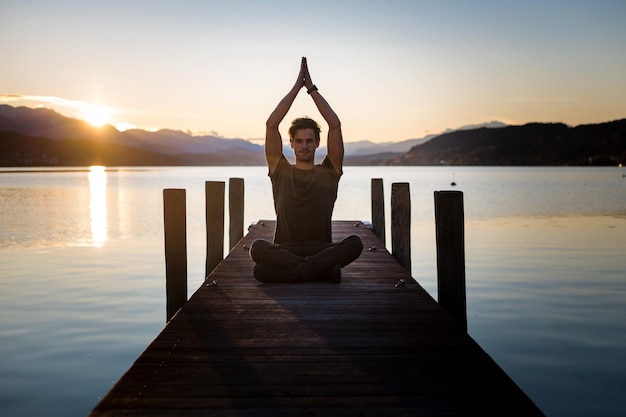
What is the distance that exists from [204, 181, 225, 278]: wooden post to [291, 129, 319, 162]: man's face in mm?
4077

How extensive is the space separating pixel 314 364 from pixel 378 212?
9.97 meters

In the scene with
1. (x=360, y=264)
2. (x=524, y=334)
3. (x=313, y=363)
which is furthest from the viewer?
(x=524, y=334)

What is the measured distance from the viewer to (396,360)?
13.0ft

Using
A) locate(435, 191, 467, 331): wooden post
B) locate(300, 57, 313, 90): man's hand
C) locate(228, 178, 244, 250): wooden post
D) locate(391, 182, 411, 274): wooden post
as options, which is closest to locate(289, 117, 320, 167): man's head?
locate(300, 57, 313, 90): man's hand

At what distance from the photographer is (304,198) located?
654 centimetres

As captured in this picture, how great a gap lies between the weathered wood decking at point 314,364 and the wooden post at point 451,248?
1.28ft

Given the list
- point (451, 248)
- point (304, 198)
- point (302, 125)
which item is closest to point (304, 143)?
point (302, 125)

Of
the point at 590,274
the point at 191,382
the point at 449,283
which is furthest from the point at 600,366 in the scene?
the point at 590,274

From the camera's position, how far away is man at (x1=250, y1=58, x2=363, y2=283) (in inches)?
253

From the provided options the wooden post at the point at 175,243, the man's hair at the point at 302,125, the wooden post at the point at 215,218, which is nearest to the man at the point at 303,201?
the man's hair at the point at 302,125

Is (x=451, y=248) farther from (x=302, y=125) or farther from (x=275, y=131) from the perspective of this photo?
(x=275, y=131)

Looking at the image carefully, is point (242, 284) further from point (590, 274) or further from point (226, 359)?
point (590, 274)

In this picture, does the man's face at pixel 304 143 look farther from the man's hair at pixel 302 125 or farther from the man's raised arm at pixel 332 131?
the man's raised arm at pixel 332 131

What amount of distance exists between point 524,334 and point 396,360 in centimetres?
685
